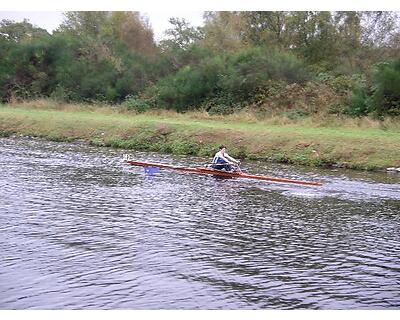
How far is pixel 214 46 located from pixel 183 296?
52336mm

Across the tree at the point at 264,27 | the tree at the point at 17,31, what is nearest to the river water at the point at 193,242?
the tree at the point at 264,27

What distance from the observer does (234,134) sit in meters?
37.6

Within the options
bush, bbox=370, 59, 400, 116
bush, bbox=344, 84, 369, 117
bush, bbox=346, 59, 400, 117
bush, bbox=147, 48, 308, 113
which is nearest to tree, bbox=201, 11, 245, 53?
bush, bbox=147, 48, 308, 113

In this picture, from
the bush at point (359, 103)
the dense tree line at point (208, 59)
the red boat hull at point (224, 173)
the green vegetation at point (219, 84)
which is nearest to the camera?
the red boat hull at point (224, 173)

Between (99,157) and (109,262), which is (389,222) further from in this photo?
(99,157)

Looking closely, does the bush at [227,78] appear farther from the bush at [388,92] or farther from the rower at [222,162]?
the rower at [222,162]

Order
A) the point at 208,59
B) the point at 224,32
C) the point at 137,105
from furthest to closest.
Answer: the point at 224,32 < the point at 208,59 < the point at 137,105

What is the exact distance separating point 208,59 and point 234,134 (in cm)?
1780

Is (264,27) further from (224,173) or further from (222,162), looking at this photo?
(224,173)

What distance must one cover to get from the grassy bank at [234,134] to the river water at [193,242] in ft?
16.8

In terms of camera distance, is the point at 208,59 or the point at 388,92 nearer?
the point at 388,92

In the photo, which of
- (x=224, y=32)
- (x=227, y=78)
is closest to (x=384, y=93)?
(x=227, y=78)

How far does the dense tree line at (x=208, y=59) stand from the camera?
161ft
